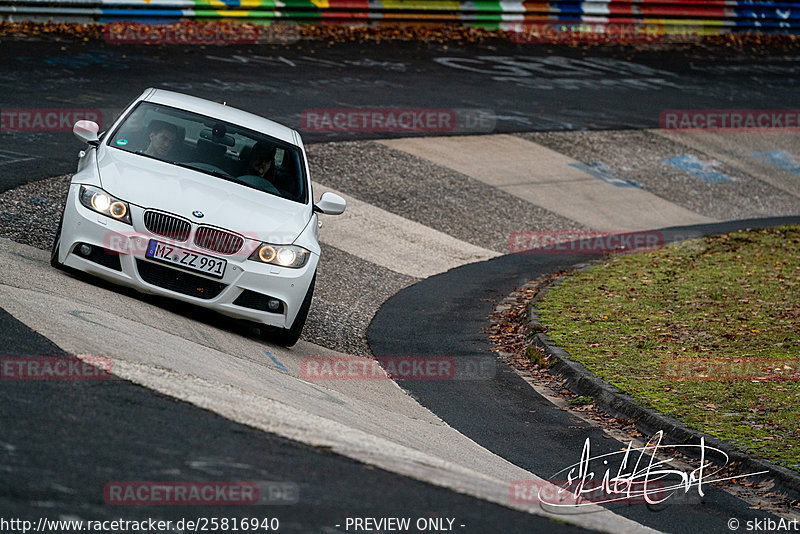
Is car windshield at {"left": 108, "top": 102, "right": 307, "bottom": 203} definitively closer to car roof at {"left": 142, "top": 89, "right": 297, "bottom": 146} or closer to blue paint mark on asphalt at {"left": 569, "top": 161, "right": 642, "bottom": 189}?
car roof at {"left": 142, "top": 89, "right": 297, "bottom": 146}

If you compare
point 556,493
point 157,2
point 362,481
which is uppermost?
point 157,2

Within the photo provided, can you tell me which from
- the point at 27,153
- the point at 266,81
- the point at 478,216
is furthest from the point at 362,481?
the point at 266,81

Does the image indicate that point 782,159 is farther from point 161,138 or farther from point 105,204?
point 105,204

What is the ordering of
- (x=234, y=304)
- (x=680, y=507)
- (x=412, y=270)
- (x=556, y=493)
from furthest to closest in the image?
(x=412, y=270), (x=234, y=304), (x=680, y=507), (x=556, y=493)

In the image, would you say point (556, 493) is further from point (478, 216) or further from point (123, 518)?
point (478, 216)

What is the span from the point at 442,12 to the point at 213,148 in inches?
672

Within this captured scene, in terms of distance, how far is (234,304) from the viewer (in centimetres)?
809

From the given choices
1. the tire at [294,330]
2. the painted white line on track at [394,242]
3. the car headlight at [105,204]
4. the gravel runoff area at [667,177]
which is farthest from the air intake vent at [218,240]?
the gravel runoff area at [667,177]

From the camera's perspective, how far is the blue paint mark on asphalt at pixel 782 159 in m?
20.7

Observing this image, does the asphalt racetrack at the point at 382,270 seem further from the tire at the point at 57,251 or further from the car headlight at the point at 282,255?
the car headlight at the point at 282,255

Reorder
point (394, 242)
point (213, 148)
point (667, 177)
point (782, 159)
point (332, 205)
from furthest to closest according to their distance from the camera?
point (782, 159)
point (667, 177)
point (394, 242)
point (213, 148)
point (332, 205)

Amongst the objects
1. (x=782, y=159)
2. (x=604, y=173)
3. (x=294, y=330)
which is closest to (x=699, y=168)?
(x=604, y=173)

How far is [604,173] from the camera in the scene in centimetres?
1825

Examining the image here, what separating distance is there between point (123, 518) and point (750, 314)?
8.74m
